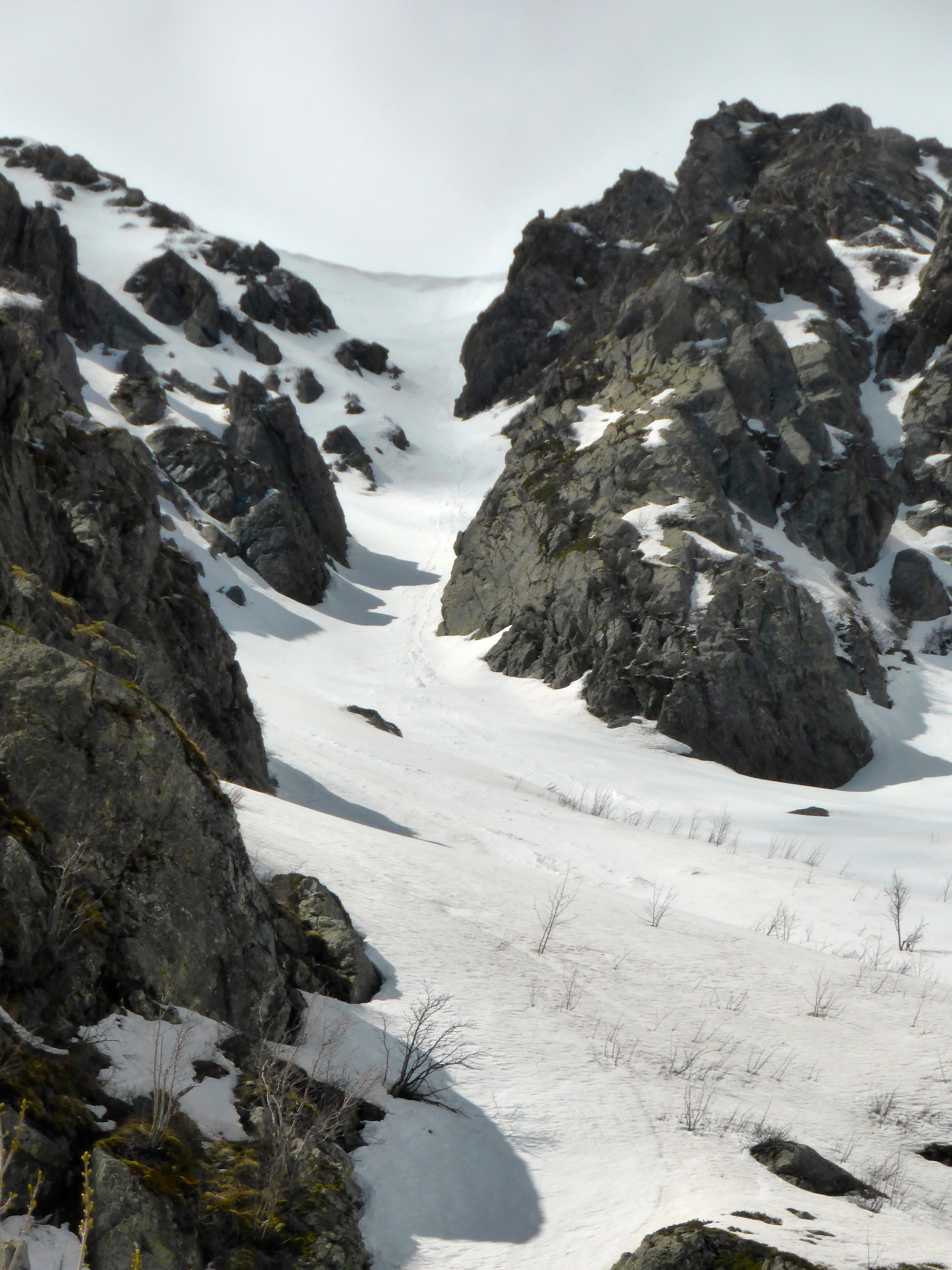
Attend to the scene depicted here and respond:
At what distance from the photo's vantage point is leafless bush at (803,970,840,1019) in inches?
340

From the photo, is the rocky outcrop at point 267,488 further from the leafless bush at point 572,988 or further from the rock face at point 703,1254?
the rock face at point 703,1254

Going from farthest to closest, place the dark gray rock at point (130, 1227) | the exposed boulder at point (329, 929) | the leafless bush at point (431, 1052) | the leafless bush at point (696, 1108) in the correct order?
the exposed boulder at point (329, 929) < the leafless bush at point (696, 1108) < the leafless bush at point (431, 1052) < the dark gray rock at point (130, 1227)

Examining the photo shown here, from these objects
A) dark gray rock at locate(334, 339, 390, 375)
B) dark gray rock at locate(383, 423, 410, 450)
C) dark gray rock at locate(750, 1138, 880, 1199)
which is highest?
dark gray rock at locate(334, 339, 390, 375)

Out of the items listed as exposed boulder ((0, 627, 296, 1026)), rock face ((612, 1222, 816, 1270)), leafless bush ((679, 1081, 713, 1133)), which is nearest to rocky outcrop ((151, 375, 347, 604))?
exposed boulder ((0, 627, 296, 1026))

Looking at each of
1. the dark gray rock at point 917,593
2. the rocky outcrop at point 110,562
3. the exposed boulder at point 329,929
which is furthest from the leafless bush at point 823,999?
the dark gray rock at point 917,593

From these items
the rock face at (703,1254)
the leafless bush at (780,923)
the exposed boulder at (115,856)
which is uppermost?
the exposed boulder at (115,856)

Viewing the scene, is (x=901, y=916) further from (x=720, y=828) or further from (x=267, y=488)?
(x=267, y=488)

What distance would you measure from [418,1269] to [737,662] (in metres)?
31.4

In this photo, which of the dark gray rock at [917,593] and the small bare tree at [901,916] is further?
the dark gray rock at [917,593]

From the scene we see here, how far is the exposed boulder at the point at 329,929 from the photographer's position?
6855mm

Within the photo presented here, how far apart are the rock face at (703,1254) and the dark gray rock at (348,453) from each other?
79065mm

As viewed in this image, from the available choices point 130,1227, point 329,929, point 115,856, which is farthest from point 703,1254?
point 329,929

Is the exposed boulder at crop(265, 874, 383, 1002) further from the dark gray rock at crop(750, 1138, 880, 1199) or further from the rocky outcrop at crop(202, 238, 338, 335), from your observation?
the rocky outcrop at crop(202, 238, 338, 335)

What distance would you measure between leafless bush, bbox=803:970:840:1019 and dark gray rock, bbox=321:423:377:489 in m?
74.3
